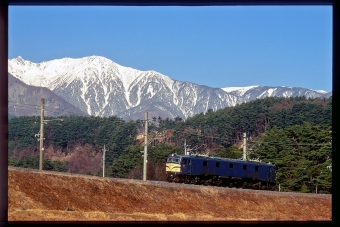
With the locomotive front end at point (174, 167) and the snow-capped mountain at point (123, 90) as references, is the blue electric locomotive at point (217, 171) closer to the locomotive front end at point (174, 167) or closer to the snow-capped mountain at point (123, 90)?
the locomotive front end at point (174, 167)

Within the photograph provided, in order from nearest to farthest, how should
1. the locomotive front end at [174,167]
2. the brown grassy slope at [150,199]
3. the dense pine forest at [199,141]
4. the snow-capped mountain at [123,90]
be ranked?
the brown grassy slope at [150,199], the locomotive front end at [174,167], the dense pine forest at [199,141], the snow-capped mountain at [123,90]

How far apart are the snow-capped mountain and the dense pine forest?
80379 millimetres

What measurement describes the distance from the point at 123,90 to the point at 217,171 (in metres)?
142

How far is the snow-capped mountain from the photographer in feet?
513

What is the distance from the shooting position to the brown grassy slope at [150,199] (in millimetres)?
18391

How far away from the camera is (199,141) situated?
60062 millimetres

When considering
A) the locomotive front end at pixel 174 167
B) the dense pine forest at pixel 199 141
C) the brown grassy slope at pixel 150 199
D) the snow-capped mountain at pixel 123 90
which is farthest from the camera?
the snow-capped mountain at pixel 123 90

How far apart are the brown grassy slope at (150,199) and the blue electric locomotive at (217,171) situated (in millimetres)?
4568

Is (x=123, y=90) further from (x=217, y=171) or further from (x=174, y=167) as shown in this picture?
(x=174, y=167)

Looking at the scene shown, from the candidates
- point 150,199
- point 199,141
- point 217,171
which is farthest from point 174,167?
point 199,141

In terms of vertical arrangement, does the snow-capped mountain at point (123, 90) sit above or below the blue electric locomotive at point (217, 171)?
above

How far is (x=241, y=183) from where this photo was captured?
3114 centimetres

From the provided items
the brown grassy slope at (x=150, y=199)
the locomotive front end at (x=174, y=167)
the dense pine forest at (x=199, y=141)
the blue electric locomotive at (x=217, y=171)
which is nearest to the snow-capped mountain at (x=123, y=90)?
the dense pine forest at (x=199, y=141)

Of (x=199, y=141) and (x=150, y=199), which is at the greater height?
(x=199, y=141)
